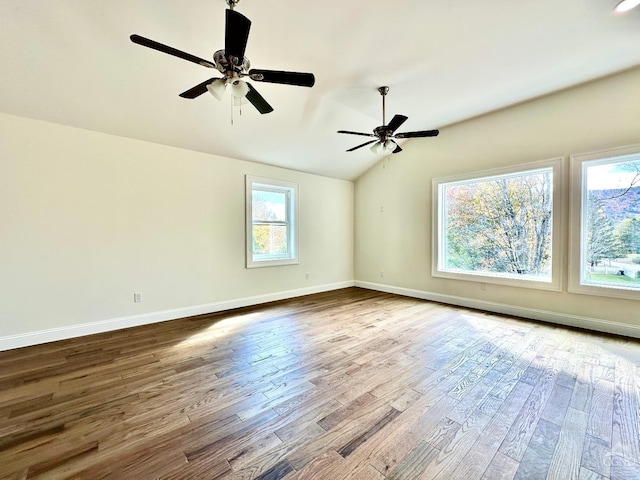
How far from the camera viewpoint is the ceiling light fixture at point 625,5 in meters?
2.21

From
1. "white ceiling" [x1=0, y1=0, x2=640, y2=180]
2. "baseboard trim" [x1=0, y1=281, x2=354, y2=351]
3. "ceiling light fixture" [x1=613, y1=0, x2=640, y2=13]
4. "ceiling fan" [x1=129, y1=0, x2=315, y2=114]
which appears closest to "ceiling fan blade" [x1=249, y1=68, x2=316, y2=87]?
"ceiling fan" [x1=129, y1=0, x2=315, y2=114]

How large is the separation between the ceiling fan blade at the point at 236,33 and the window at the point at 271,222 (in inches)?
113

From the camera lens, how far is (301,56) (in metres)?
2.76

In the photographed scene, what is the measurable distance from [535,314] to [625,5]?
11.4 ft

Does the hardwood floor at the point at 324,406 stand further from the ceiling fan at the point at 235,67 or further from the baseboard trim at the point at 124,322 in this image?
the ceiling fan at the point at 235,67

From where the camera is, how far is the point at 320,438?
164 cm

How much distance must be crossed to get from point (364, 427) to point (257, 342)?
5.63ft

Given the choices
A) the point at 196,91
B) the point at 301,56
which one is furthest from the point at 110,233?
the point at 301,56

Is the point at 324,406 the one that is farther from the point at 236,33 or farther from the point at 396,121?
the point at 396,121

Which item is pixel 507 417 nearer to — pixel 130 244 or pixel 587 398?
pixel 587 398

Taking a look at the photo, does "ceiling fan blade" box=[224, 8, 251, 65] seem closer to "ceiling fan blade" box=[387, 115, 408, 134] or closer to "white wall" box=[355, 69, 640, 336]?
"ceiling fan blade" box=[387, 115, 408, 134]

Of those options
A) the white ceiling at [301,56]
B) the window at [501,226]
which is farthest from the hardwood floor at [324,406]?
the white ceiling at [301,56]

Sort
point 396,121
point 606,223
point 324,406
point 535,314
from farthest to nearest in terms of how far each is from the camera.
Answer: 1. point 535,314
2. point 606,223
3. point 396,121
4. point 324,406

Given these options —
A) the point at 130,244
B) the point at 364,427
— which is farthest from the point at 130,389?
the point at 130,244
